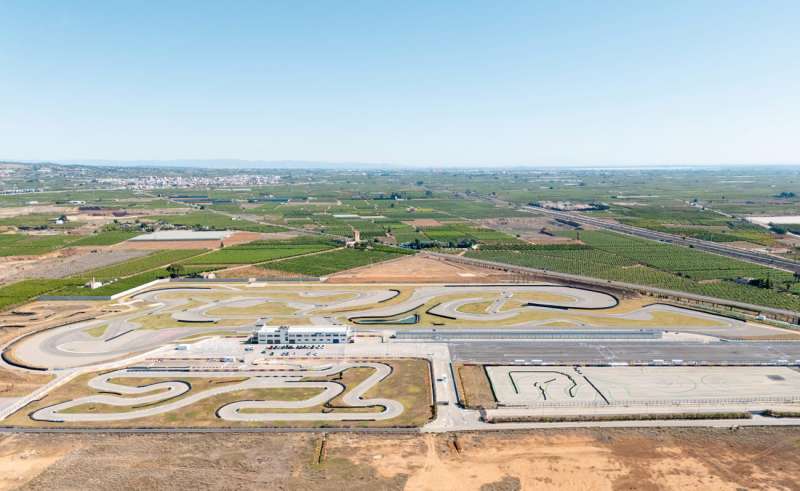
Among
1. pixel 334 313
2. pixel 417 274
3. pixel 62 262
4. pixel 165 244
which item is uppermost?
pixel 165 244

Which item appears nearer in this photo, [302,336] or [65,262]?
[302,336]

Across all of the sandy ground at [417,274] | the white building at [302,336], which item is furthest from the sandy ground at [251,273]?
the white building at [302,336]

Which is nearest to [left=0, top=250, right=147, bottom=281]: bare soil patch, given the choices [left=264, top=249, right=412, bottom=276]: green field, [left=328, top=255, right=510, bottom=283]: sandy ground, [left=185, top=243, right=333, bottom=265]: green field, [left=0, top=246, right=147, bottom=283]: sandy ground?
[left=0, top=246, right=147, bottom=283]: sandy ground

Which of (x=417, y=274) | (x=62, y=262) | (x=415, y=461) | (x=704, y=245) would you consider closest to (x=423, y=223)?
(x=417, y=274)

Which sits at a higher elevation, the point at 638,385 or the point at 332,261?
the point at 332,261

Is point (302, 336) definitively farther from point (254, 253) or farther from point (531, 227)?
point (531, 227)

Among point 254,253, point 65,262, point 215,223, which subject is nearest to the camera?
point 65,262

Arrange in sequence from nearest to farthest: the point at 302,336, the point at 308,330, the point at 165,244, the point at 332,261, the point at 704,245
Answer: the point at 302,336 → the point at 308,330 → the point at 332,261 → the point at 704,245 → the point at 165,244

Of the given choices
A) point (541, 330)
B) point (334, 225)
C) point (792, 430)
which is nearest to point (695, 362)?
point (792, 430)
